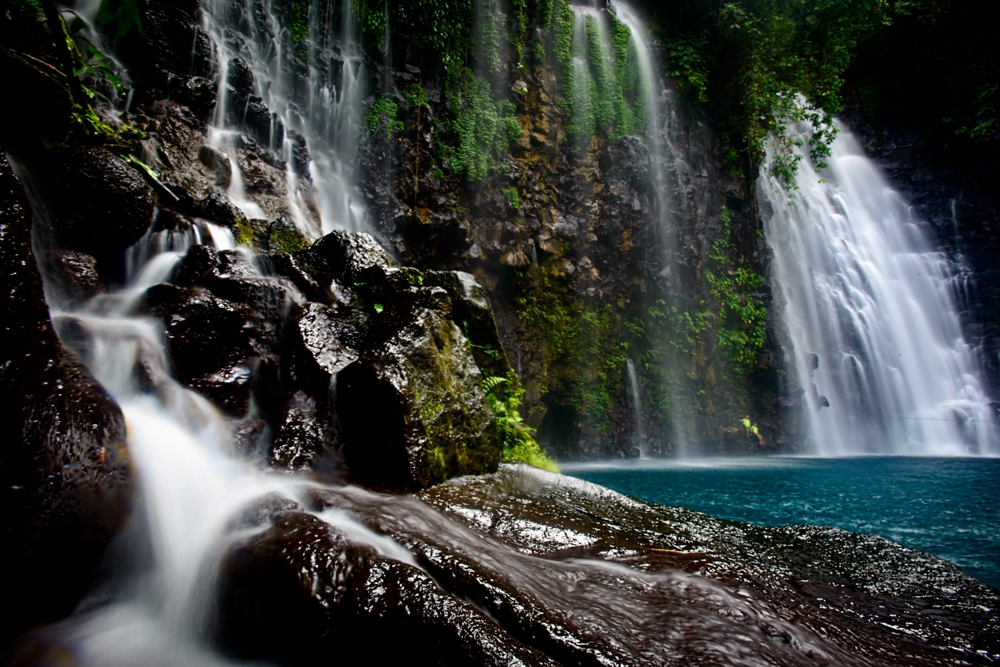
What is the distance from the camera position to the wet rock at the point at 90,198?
4.83m

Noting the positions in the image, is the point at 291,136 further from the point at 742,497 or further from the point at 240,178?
the point at 742,497

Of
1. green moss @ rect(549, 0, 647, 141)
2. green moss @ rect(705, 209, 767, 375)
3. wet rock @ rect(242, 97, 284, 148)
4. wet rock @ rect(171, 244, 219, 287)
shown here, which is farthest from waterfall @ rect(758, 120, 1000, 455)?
wet rock @ rect(171, 244, 219, 287)

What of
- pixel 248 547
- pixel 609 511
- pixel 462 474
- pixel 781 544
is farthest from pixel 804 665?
pixel 462 474

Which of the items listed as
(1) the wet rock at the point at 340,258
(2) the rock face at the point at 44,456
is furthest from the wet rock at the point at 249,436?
(1) the wet rock at the point at 340,258

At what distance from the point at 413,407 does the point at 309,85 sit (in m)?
9.78

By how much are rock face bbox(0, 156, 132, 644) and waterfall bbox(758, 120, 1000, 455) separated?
57.8ft

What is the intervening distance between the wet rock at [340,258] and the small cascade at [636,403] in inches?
362

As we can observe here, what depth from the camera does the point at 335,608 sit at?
184 cm

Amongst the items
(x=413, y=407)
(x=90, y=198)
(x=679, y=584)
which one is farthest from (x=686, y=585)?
(x=90, y=198)

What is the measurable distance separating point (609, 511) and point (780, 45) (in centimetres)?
1625

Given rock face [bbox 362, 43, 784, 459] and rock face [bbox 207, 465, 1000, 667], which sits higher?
rock face [bbox 362, 43, 784, 459]

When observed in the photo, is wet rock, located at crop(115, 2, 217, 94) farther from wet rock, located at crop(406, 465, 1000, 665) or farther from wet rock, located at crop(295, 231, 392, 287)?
wet rock, located at crop(406, 465, 1000, 665)

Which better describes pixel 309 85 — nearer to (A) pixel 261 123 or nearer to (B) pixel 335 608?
(A) pixel 261 123

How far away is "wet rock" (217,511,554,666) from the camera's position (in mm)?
1664
